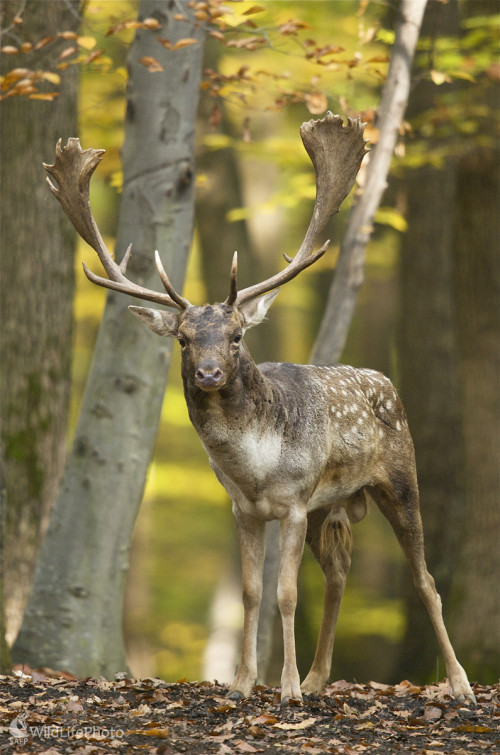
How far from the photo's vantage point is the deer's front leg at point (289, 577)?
614cm

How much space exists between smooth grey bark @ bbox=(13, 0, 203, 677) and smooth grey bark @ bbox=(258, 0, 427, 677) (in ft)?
4.56

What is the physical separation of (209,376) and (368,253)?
43.4ft

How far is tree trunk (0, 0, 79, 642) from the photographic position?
9.89 meters

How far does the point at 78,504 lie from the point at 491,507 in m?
5.52

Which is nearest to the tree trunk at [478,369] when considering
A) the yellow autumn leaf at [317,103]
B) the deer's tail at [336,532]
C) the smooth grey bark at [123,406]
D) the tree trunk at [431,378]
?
the tree trunk at [431,378]

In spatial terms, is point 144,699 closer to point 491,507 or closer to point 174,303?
point 174,303

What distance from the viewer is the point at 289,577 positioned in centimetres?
625

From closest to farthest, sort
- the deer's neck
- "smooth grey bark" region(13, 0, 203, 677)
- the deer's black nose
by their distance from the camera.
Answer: the deer's black nose → the deer's neck → "smooth grey bark" region(13, 0, 203, 677)

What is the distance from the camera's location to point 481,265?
40.4 ft

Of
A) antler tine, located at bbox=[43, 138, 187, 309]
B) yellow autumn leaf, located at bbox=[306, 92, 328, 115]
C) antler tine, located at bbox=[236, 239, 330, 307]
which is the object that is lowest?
antler tine, located at bbox=[236, 239, 330, 307]

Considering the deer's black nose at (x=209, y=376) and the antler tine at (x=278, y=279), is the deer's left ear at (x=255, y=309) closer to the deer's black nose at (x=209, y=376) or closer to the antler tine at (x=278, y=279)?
the antler tine at (x=278, y=279)

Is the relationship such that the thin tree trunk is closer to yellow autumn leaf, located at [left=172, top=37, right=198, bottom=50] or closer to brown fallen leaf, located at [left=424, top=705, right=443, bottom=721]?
yellow autumn leaf, located at [left=172, top=37, right=198, bottom=50]

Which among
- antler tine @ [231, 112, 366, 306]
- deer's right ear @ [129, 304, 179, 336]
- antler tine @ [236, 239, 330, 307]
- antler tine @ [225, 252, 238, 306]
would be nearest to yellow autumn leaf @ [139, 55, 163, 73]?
antler tine @ [231, 112, 366, 306]

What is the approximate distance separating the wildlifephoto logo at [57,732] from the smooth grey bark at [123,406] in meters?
2.87
